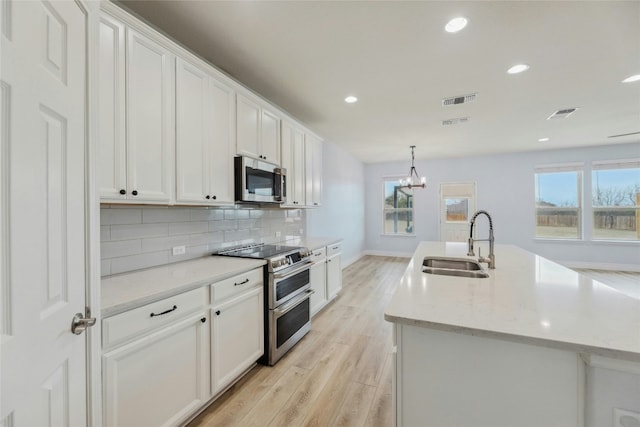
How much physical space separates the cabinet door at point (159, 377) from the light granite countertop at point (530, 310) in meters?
1.23

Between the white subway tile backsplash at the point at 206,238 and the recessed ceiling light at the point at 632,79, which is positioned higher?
the recessed ceiling light at the point at 632,79

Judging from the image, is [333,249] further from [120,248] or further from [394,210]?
[394,210]

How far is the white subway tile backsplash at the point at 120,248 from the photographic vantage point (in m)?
1.72

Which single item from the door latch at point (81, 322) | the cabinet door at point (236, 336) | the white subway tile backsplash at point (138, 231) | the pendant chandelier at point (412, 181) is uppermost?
the pendant chandelier at point (412, 181)

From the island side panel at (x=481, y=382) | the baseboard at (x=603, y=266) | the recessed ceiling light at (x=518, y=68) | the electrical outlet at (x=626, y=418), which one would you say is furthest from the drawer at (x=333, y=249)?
the baseboard at (x=603, y=266)

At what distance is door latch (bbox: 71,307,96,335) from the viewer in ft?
3.17

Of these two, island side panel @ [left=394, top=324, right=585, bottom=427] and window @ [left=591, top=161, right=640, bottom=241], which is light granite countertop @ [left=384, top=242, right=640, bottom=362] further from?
window @ [left=591, top=161, right=640, bottom=241]

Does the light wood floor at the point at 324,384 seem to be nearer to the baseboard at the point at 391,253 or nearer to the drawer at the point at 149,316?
the drawer at the point at 149,316

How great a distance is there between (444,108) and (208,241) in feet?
11.1

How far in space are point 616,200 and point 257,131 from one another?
7.53 meters

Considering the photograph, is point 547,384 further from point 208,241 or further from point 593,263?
point 593,263

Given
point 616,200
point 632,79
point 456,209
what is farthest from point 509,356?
point 616,200

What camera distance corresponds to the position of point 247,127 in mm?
2568

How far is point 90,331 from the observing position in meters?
1.06
